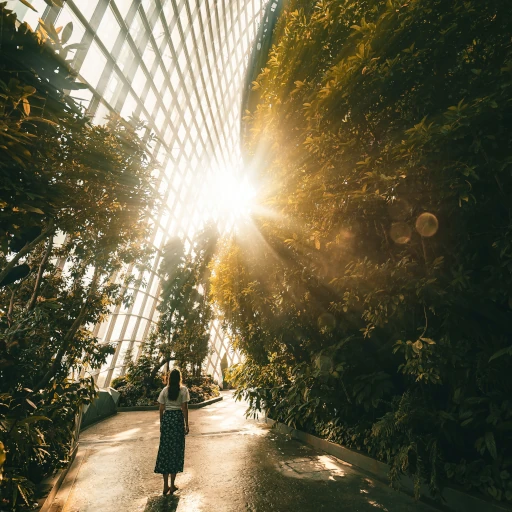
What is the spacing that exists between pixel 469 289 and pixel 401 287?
60cm

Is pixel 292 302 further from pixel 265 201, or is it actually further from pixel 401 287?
pixel 401 287

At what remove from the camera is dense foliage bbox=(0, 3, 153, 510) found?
1.95 meters

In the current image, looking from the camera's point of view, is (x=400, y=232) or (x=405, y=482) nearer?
(x=400, y=232)

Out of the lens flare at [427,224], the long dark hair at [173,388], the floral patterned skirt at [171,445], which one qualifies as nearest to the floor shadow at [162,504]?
the floral patterned skirt at [171,445]

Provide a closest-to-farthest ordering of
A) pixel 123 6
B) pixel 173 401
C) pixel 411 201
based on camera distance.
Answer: pixel 411 201 → pixel 173 401 → pixel 123 6

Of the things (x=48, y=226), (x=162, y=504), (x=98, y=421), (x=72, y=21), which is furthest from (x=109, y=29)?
(x=162, y=504)

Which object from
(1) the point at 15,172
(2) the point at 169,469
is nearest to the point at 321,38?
(1) the point at 15,172

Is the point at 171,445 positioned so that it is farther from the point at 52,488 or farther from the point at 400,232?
the point at 400,232

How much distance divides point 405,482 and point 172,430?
10.1 ft

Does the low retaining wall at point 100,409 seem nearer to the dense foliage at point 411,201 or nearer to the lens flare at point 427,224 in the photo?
the dense foliage at point 411,201

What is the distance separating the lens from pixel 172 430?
13.6 feet

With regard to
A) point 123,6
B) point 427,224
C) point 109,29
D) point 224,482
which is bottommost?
point 224,482

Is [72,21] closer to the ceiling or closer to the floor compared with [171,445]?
closer to the ceiling

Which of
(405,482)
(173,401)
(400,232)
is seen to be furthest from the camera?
(173,401)
